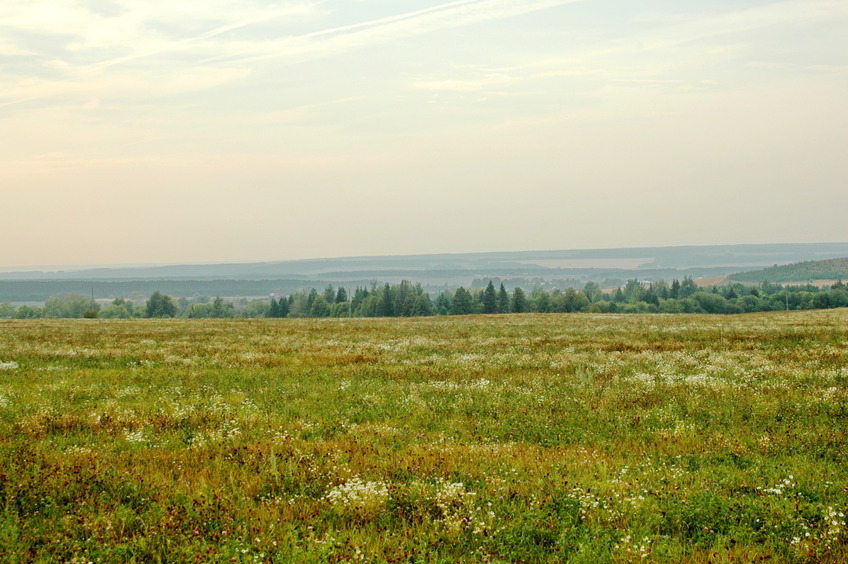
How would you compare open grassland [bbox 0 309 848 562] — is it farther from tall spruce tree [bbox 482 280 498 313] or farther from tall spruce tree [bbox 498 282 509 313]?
tall spruce tree [bbox 498 282 509 313]

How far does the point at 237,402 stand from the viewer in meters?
14.4

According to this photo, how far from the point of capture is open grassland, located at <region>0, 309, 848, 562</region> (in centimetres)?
633

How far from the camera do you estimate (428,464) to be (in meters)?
9.08

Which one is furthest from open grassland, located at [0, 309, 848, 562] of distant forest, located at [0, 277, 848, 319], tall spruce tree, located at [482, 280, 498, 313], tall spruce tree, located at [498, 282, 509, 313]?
tall spruce tree, located at [498, 282, 509, 313]

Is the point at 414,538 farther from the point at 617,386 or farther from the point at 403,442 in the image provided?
the point at 617,386

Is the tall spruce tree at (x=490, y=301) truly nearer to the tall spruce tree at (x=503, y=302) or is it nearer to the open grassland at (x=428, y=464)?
the tall spruce tree at (x=503, y=302)

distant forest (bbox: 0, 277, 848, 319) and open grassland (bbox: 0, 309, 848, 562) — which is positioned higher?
open grassland (bbox: 0, 309, 848, 562)

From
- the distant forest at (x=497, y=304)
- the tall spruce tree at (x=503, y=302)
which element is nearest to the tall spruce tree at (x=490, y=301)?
the distant forest at (x=497, y=304)

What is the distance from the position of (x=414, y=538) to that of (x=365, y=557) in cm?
69

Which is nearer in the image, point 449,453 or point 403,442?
point 449,453

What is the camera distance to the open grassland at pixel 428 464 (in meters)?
6.33

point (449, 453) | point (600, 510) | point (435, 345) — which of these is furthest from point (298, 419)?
point (435, 345)

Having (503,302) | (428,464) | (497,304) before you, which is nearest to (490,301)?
(497,304)

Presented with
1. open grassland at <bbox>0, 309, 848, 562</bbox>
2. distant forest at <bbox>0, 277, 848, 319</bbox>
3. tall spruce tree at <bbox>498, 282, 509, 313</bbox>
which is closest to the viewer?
open grassland at <bbox>0, 309, 848, 562</bbox>
